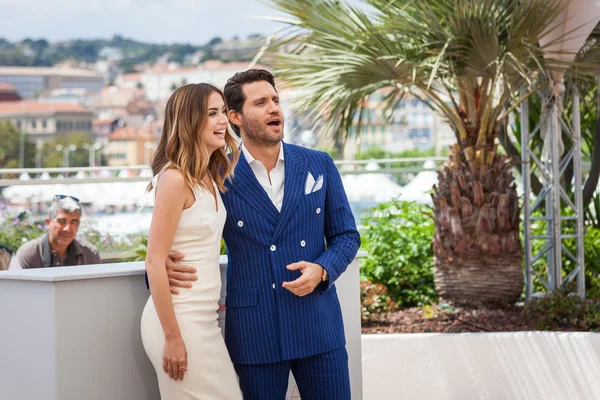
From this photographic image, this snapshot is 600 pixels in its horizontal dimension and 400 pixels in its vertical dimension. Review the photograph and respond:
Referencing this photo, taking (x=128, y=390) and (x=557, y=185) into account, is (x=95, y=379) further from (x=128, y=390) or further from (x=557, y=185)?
(x=557, y=185)

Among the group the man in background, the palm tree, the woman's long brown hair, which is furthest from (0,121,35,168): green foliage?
the woman's long brown hair

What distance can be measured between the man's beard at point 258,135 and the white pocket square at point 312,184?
6.1 inches

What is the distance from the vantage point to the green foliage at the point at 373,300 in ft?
19.5

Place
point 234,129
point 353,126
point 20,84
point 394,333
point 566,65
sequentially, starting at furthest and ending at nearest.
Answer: point 20,84
point 353,126
point 566,65
point 394,333
point 234,129

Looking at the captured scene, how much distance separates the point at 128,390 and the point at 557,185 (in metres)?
4.18

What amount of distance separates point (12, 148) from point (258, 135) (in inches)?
3951

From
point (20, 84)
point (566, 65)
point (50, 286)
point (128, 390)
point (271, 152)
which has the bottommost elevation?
point (128, 390)

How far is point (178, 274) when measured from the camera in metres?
2.37

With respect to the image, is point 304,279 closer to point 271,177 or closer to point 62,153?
point 271,177

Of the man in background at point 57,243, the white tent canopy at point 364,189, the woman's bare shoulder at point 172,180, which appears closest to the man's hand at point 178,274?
the woman's bare shoulder at point 172,180

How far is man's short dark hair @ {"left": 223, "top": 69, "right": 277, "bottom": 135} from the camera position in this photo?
2.73m

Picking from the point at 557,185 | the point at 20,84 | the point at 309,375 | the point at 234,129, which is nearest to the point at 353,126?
the point at 557,185

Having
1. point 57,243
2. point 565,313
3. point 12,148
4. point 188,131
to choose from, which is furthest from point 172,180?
point 12,148

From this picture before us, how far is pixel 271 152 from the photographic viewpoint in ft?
8.84
